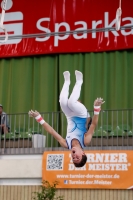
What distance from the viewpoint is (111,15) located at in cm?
1650

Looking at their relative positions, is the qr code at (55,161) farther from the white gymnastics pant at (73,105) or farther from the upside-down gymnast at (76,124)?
the white gymnastics pant at (73,105)

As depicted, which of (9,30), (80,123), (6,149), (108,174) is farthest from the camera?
(9,30)

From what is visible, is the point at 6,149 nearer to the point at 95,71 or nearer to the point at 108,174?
→ the point at 108,174

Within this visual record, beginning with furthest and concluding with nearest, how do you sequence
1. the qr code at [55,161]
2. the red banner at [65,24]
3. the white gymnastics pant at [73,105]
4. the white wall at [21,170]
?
the red banner at [65,24] < the white wall at [21,170] < the qr code at [55,161] < the white gymnastics pant at [73,105]

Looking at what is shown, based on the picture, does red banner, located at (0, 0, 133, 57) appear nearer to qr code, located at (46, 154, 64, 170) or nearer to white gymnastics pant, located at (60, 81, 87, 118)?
qr code, located at (46, 154, 64, 170)

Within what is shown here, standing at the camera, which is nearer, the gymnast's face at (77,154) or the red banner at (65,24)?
the gymnast's face at (77,154)

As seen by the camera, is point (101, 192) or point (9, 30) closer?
point (101, 192)

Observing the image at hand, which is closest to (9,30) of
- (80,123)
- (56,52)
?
(56,52)

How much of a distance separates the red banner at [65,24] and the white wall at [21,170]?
428 centimetres

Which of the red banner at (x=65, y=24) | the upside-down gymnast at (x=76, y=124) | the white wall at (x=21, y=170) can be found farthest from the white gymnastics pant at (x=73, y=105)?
the red banner at (x=65, y=24)

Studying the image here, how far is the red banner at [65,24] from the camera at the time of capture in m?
16.4

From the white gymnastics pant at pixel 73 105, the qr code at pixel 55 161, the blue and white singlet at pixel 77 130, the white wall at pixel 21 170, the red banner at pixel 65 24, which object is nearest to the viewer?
the white gymnastics pant at pixel 73 105

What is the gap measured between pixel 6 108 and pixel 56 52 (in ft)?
8.92

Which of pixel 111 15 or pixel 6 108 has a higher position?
pixel 111 15
